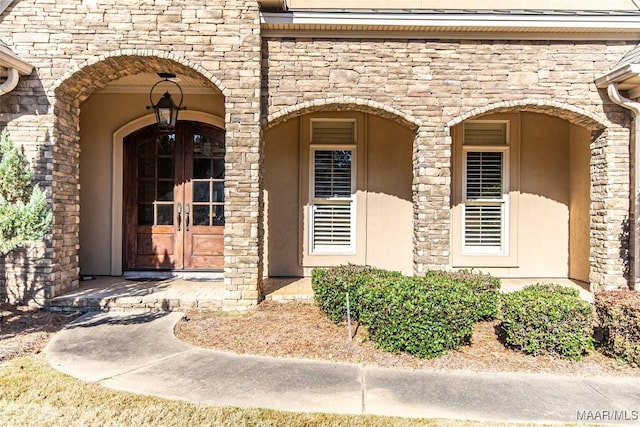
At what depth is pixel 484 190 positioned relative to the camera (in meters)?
7.21

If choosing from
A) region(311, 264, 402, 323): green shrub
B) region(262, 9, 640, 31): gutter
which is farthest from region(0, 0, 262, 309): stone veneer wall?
region(311, 264, 402, 323): green shrub

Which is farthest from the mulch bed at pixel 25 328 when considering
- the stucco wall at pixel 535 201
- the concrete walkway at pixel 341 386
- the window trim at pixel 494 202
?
the window trim at pixel 494 202

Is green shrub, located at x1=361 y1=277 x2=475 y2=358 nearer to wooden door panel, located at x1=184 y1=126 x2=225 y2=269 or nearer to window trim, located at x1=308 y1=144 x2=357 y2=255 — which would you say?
window trim, located at x1=308 y1=144 x2=357 y2=255

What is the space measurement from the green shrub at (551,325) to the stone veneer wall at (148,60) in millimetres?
3264

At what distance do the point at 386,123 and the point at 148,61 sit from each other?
4071 mm

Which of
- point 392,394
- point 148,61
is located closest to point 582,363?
point 392,394

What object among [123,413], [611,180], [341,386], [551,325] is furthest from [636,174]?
[123,413]

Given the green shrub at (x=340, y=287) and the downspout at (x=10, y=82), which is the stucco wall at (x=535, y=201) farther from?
the downspout at (x=10, y=82)

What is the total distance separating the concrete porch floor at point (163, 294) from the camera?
17.6 ft

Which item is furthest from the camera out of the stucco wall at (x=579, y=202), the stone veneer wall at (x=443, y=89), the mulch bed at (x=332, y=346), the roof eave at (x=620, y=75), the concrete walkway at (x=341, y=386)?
the stucco wall at (x=579, y=202)

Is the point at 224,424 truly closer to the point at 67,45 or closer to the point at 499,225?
the point at 67,45

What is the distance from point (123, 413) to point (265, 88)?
169 inches

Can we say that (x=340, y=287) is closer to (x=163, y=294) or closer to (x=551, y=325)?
(x=551, y=325)

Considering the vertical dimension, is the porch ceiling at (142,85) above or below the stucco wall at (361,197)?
above
